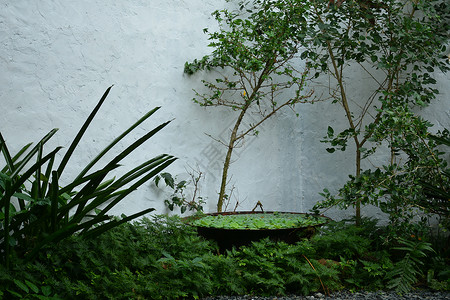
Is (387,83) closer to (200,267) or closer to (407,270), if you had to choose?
(407,270)

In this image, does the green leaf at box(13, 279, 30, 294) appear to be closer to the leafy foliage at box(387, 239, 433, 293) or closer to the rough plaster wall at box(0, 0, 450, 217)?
Answer: the rough plaster wall at box(0, 0, 450, 217)

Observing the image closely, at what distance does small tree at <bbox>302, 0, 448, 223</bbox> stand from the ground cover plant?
0.33m

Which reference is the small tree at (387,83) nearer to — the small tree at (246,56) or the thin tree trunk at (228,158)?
the small tree at (246,56)

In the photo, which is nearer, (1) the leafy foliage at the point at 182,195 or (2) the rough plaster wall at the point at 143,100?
(2) the rough plaster wall at the point at 143,100

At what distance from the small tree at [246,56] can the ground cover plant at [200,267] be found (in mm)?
Answer: 1276

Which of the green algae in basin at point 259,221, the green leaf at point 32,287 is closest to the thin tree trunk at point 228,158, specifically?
the green algae in basin at point 259,221

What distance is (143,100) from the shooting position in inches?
131

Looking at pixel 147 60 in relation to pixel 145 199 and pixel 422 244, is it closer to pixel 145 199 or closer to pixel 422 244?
pixel 145 199

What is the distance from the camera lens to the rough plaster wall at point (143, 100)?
8.91 ft

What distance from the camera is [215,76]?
3906mm

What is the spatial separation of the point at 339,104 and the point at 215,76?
48.8 inches

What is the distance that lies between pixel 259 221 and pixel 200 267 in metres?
0.76

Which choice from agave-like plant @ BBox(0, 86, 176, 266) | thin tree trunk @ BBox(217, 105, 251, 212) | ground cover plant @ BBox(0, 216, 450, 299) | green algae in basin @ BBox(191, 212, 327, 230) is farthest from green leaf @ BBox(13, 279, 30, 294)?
thin tree trunk @ BBox(217, 105, 251, 212)

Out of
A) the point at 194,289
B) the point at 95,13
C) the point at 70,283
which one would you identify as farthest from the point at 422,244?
the point at 95,13
